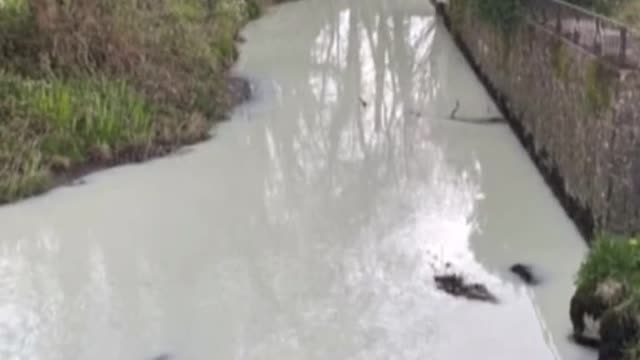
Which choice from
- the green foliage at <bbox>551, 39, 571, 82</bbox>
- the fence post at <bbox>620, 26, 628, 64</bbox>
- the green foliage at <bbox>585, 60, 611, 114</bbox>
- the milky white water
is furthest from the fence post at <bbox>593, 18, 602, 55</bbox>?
the milky white water

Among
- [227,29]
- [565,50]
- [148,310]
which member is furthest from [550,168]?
[227,29]

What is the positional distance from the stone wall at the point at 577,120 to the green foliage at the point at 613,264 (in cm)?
94

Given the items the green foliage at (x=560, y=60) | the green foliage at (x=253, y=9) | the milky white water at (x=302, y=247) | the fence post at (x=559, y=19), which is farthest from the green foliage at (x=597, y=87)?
the green foliage at (x=253, y=9)

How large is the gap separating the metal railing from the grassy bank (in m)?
4.08

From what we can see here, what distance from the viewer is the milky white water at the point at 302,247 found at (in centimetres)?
636

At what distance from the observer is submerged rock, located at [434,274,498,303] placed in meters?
6.85

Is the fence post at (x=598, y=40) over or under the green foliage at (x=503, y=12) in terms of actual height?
over

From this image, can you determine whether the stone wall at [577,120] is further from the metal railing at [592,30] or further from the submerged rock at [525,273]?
the submerged rock at [525,273]

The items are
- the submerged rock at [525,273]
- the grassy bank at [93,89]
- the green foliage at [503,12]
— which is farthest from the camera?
the green foliage at [503,12]

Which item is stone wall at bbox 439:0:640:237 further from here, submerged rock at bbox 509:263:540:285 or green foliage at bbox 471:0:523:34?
submerged rock at bbox 509:263:540:285

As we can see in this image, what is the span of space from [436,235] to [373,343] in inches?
84.9

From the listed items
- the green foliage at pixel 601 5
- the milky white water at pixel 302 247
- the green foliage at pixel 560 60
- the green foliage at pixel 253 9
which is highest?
Answer: the green foliage at pixel 601 5

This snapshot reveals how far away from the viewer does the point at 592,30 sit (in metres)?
8.19

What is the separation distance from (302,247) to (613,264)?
3.05 meters
